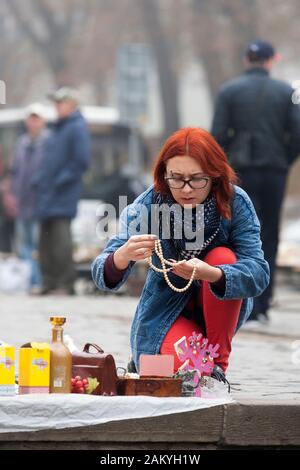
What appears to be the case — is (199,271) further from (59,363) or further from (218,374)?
(59,363)

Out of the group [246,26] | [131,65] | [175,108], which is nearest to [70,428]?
[131,65]

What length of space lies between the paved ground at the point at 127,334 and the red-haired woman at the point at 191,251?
36cm

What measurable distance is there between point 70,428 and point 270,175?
5.17 meters

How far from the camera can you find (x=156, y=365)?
5484 millimetres

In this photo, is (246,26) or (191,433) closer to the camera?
(191,433)

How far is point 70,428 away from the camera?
17.3 ft

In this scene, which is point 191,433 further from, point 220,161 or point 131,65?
point 131,65

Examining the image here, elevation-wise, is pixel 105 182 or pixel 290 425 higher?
pixel 105 182

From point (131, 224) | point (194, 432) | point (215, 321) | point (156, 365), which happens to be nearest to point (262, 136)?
point (131, 224)

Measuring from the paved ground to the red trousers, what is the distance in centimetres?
22

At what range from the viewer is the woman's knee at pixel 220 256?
5.74 meters

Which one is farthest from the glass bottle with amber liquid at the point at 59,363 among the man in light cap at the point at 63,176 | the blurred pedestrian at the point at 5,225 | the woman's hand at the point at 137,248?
the blurred pedestrian at the point at 5,225

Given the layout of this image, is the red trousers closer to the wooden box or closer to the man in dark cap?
the wooden box

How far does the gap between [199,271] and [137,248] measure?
241mm
